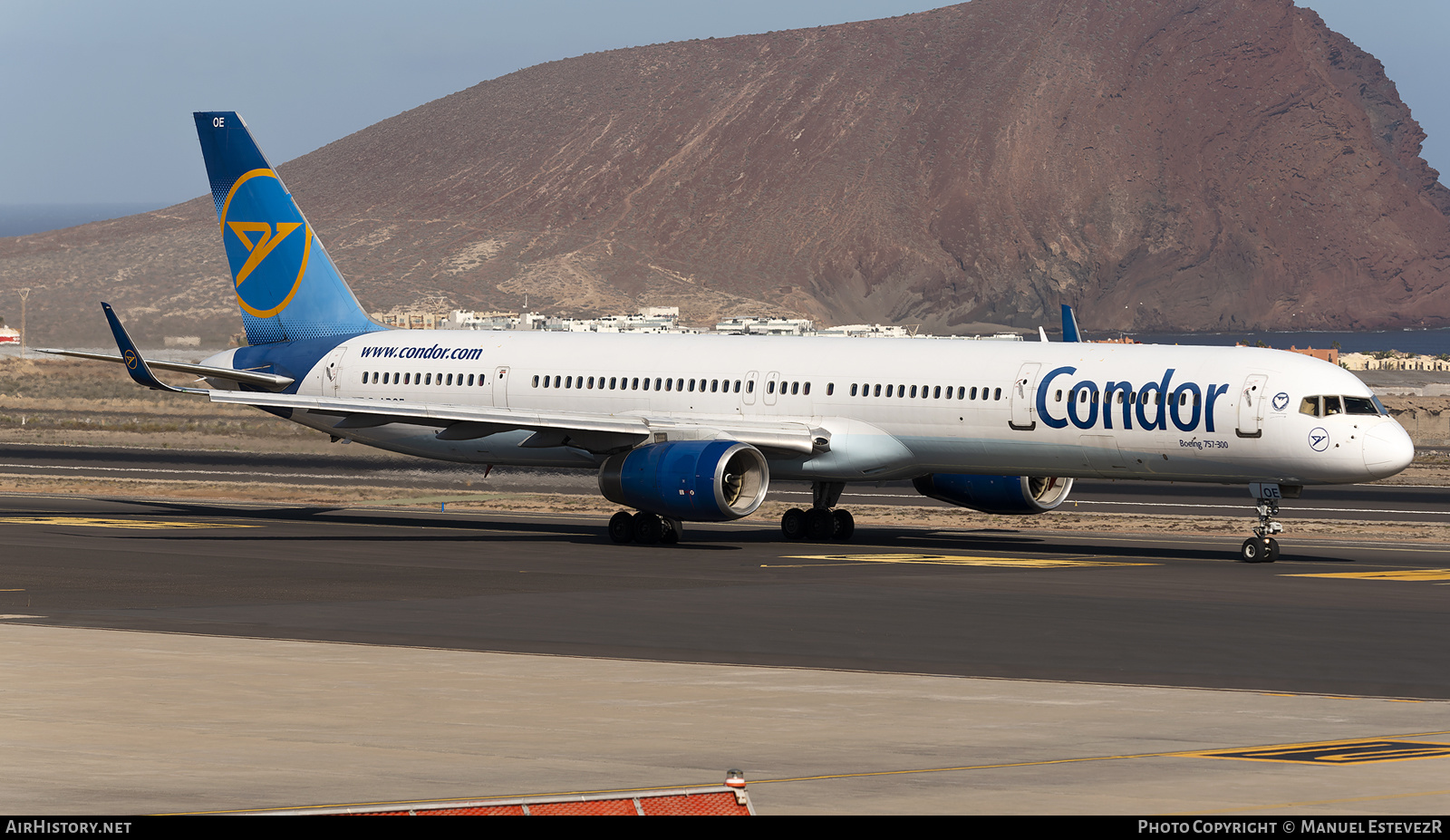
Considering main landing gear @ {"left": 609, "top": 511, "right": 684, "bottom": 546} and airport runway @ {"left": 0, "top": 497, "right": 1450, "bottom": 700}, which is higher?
main landing gear @ {"left": 609, "top": 511, "right": 684, "bottom": 546}

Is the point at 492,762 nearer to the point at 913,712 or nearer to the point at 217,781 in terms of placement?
the point at 217,781

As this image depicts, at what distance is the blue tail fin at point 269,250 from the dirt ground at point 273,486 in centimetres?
572

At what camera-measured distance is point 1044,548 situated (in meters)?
39.2

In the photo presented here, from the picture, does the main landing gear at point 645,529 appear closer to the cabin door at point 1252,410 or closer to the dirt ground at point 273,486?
the dirt ground at point 273,486

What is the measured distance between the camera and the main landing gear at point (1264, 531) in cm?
3547

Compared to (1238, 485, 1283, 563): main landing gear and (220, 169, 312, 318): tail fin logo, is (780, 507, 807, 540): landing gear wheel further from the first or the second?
A: (220, 169, 312, 318): tail fin logo

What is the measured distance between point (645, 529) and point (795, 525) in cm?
370

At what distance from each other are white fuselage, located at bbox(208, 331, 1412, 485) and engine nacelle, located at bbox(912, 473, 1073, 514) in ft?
6.55

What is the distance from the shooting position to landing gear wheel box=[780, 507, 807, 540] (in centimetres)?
4091

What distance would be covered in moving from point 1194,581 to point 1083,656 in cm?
1022

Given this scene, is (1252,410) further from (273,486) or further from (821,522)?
(273,486)

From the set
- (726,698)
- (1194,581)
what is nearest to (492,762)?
(726,698)

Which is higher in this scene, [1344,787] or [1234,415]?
[1234,415]

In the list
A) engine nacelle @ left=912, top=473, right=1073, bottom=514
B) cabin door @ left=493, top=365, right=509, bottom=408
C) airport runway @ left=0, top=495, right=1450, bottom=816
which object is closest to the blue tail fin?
cabin door @ left=493, top=365, right=509, bottom=408
